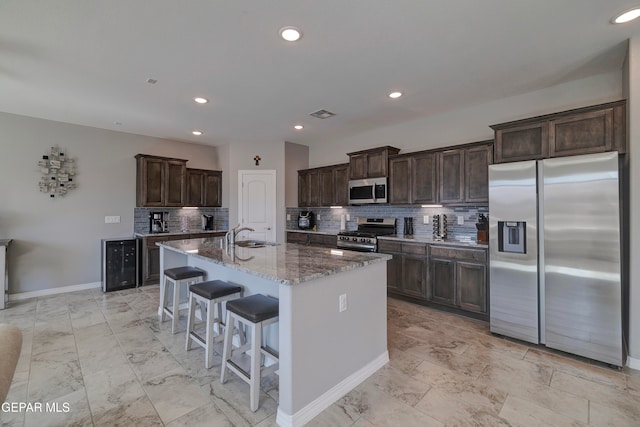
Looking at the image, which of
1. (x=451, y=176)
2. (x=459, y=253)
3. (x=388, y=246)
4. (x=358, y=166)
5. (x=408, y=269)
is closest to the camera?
(x=459, y=253)

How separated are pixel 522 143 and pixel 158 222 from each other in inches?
236

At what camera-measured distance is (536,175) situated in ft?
9.66

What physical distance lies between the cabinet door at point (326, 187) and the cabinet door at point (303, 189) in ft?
1.28

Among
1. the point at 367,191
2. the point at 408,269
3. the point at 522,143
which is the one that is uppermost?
the point at 522,143

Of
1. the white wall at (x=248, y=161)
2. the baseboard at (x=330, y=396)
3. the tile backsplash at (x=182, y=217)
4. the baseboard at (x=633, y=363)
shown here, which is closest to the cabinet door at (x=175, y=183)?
the tile backsplash at (x=182, y=217)

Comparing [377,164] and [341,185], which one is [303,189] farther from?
[377,164]

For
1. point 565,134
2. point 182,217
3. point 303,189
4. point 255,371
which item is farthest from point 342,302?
point 182,217

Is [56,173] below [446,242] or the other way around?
the other way around

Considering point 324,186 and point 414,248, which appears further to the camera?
point 324,186

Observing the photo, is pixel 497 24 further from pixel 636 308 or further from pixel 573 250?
pixel 636 308

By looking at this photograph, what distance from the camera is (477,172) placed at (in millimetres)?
3811

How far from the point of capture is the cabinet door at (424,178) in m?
4.23

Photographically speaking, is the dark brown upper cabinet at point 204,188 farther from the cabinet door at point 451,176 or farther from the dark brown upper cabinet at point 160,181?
the cabinet door at point 451,176

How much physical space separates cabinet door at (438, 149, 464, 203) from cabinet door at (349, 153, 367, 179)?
131cm
